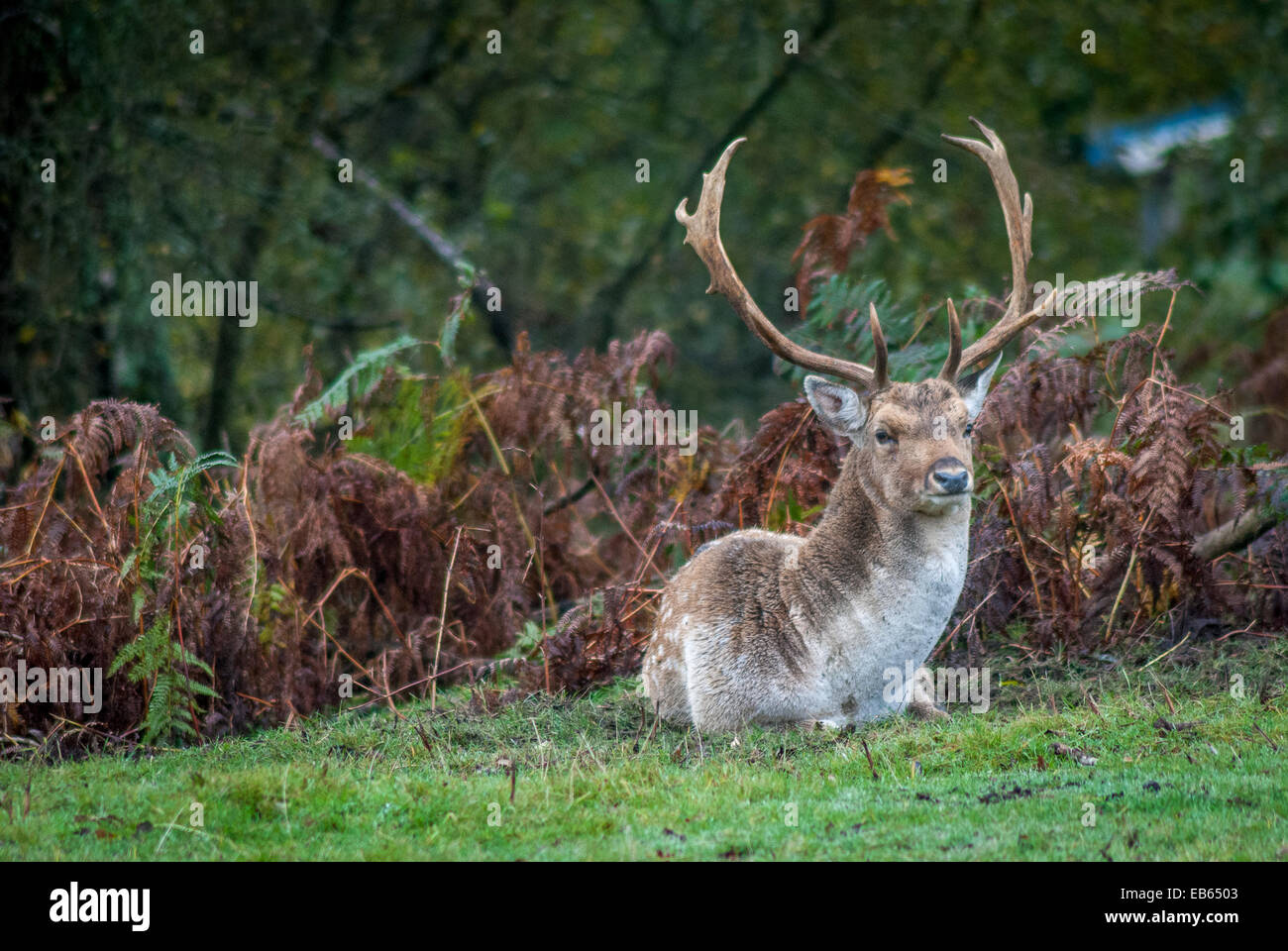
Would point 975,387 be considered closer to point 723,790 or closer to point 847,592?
point 847,592

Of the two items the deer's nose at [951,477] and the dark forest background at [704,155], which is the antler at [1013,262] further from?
the dark forest background at [704,155]

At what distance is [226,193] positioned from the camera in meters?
14.2

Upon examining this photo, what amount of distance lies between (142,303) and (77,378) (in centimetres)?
87

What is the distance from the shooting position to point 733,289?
7.85m

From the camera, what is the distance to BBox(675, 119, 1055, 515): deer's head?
22.4 ft

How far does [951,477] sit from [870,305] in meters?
1.21

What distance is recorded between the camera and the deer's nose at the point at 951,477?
6.59 metres

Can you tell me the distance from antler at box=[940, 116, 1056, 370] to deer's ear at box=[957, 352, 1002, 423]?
10 cm

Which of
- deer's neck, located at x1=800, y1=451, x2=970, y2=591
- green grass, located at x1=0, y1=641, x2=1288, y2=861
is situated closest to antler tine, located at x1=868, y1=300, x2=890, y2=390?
deer's neck, located at x1=800, y1=451, x2=970, y2=591

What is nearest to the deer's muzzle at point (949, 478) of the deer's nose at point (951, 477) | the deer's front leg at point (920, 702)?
the deer's nose at point (951, 477)
